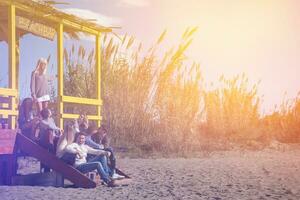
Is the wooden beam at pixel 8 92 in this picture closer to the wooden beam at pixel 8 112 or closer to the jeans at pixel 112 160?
the wooden beam at pixel 8 112

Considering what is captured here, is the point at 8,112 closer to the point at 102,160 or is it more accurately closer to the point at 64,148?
the point at 64,148

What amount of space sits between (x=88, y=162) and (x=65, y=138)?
36 cm

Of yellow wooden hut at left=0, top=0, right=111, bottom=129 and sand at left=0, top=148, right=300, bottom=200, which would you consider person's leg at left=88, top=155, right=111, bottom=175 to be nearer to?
sand at left=0, top=148, right=300, bottom=200

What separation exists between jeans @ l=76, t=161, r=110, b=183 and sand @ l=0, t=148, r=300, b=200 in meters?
0.11

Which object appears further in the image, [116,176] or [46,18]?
[46,18]

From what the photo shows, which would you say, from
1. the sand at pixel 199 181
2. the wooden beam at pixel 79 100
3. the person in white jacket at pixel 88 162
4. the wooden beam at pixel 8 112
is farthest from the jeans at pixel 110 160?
the wooden beam at pixel 79 100

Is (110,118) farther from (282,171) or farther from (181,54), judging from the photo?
(282,171)

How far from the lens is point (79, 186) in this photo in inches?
231

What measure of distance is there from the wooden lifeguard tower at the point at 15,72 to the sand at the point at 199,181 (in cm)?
31

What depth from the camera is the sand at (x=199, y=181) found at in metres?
5.38

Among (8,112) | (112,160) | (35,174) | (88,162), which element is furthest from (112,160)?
(8,112)

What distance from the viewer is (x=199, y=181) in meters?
6.38

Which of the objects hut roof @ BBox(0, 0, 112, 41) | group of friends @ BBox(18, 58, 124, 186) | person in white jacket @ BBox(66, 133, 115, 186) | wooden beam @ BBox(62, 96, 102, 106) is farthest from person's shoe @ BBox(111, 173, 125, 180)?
hut roof @ BBox(0, 0, 112, 41)

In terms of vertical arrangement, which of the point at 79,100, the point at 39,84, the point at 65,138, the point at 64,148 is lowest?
the point at 64,148
